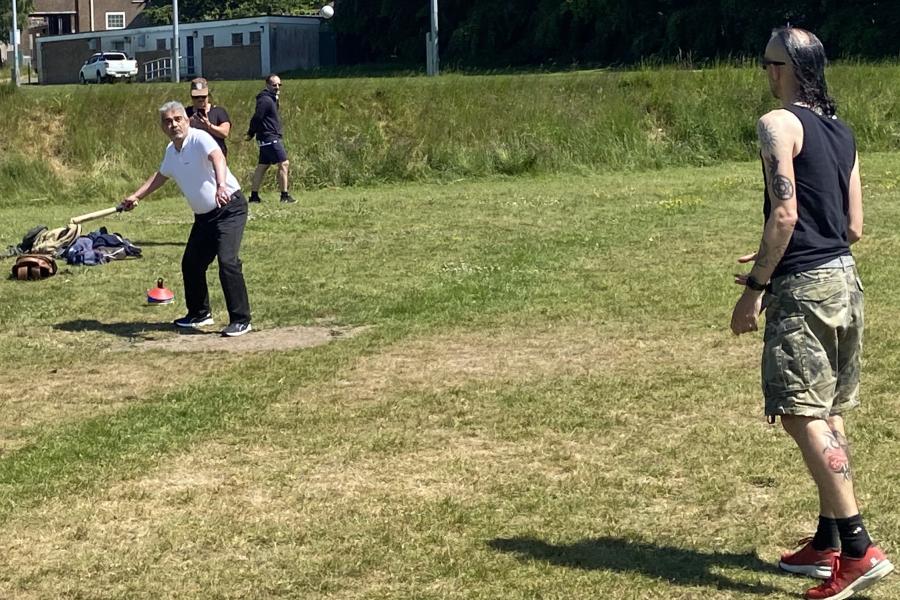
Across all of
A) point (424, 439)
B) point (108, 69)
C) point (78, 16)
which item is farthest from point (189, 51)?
point (424, 439)

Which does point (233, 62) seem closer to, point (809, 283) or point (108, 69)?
point (108, 69)

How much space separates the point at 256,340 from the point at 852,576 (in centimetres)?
568

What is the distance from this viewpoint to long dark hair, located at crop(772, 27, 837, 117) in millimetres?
4453

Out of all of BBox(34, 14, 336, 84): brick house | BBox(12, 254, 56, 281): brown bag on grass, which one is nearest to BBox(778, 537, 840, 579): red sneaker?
BBox(12, 254, 56, 281): brown bag on grass

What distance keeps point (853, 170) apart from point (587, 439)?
2.39 m

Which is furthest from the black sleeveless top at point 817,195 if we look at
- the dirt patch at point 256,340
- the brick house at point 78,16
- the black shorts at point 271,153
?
the brick house at point 78,16

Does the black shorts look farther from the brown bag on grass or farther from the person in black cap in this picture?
the brown bag on grass

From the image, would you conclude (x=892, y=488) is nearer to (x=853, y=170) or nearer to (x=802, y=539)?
(x=802, y=539)

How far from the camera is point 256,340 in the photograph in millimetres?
9477

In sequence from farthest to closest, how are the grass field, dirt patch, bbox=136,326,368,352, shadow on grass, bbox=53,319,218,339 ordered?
shadow on grass, bbox=53,319,218,339
dirt patch, bbox=136,326,368,352
the grass field

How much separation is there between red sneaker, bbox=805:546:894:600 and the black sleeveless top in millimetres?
1019

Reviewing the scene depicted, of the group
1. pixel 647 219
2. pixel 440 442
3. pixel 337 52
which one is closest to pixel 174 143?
pixel 440 442

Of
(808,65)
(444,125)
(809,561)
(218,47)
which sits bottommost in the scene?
(809,561)

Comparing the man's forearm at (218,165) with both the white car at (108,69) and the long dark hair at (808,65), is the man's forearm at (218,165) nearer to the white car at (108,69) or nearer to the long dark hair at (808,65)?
the long dark hair at (808,65)
